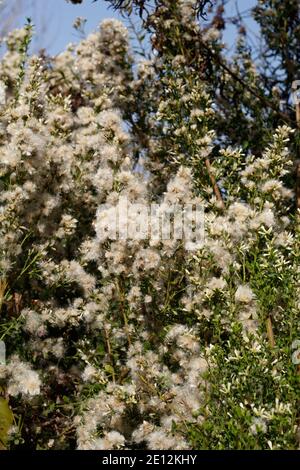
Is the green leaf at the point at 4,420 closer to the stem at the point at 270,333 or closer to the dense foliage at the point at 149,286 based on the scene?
the dense foliage at the point at 149,286

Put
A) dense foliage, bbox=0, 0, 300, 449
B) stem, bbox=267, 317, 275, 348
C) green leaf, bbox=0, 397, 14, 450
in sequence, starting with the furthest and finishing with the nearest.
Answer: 1. green leaf, bbox=0, 397, 14, 450
2. stem, bbox=267, 317, 275, 348
3. dense foliage, bbox=0, 0, 300, 449

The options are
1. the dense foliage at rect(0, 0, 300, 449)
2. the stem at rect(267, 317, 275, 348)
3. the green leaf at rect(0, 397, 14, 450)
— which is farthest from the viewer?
the green leaf at rect(0, 397, 14, 450)

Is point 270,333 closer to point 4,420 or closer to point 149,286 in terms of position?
point 149,286

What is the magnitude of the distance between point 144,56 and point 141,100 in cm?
41

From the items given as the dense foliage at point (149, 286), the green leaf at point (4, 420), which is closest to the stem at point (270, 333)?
the dense foliage at point (149, 286)

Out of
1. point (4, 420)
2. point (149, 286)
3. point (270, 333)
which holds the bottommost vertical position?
point (4, 420)

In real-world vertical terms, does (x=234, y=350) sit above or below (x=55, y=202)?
below

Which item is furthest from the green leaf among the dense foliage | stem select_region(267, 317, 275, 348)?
stem select_region(267, 317, 275, 348)

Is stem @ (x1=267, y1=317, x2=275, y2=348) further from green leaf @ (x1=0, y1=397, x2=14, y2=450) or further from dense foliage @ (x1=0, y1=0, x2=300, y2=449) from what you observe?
green leaf @ (x1=0, y1=397, x2=14, y2=450)

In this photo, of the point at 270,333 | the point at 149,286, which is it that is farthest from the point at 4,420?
the point at 270,333

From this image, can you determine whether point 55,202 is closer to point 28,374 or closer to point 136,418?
point 28,374

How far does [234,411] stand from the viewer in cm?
270

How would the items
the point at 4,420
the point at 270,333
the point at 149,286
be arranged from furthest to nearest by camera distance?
1. the point at 149,286
2. the point at 4,420
3. the point at 270,333
